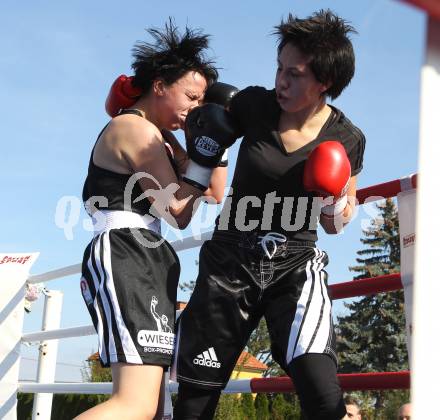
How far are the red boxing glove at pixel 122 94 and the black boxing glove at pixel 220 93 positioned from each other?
0.77ft

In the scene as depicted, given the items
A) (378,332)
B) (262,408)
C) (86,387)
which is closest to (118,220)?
(86,387)

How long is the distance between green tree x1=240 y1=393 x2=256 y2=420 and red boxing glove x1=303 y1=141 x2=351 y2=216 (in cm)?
1222

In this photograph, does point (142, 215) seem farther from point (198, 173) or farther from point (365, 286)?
point (365, 286)

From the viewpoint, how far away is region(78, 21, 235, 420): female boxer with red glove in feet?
6.39

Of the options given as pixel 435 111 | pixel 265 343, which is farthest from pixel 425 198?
pixel 265 343

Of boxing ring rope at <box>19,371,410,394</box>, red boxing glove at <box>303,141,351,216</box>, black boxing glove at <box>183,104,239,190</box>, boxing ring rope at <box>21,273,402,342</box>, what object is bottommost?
boxing ring rope at <box>19,371,410,394</box>

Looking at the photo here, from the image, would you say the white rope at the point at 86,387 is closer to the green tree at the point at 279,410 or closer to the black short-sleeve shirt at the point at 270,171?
the black short-sleeve shirt at the point at 270,171

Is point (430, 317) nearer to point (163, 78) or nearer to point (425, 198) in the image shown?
point (425, 198)

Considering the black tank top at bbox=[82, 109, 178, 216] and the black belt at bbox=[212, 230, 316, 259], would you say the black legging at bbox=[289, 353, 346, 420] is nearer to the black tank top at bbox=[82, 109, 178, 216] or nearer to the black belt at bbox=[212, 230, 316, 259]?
the black belt at bbox=[212, 230, 316, 259]

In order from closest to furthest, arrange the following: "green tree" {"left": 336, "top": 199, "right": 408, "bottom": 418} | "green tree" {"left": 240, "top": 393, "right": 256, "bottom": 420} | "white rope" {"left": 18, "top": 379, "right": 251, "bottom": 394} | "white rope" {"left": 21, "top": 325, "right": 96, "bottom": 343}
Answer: "white rope" {"left": 18, "top": 379, "right": 251, "bottom": 394}
"white rope" {"left": 21, "top": 325, "right": 96, "bottom": 343}
"green tree" {"left": 240, "top": 393, "right": 256, "bottom": 420}
"green tree" {"left": 336, "top": 199, "right": 408, "bottom": 418}

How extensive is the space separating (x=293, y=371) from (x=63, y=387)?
1.85m

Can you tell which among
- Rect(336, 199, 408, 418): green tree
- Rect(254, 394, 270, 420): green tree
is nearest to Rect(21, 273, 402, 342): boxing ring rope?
Rect(254, 394, 270, 420): green tree

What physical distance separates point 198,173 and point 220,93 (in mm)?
350

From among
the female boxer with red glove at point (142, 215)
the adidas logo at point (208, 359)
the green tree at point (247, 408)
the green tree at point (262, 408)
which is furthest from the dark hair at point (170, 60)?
the green tree at point (262, 408)
